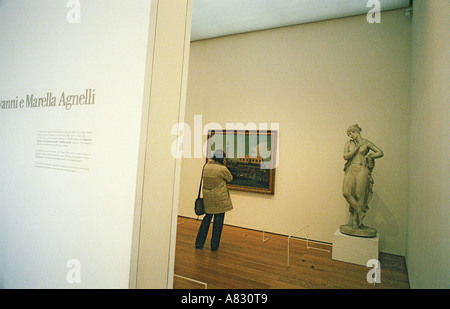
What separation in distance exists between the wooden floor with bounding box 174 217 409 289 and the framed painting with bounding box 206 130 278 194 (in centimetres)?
152

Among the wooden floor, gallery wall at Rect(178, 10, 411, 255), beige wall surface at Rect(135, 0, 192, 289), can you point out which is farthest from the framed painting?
beige wall surface at Rect(135, 0, 192, 289)

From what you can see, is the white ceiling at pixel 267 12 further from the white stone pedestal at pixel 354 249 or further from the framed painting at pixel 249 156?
the white stone pedestal at pixel 354 249

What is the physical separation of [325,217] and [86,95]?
17.8ft

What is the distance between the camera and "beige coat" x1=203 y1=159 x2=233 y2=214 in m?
5.27

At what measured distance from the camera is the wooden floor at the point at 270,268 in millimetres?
3975

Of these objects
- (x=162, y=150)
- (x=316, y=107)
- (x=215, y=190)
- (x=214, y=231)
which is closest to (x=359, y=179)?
(x=316, y=107)

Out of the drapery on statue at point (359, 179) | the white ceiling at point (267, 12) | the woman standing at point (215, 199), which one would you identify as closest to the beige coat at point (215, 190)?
the woman standing at point (215, 199)

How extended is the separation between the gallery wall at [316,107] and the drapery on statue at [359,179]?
948 millimetres

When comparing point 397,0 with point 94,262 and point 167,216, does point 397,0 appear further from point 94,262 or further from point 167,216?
point 94,262

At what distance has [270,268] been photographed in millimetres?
4559

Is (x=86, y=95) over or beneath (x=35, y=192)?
over

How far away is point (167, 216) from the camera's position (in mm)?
2201

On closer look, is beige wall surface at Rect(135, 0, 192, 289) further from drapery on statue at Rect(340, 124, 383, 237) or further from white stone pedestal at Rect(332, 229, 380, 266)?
drapery on statue at Rect(340, 124, 383, 237)
